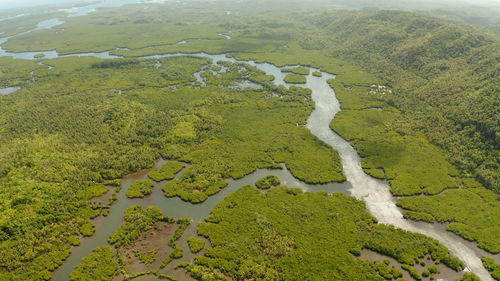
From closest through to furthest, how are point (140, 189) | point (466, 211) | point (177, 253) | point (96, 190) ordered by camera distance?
point (177, 253) → point (466, 211) → point (96, 190) → point (140, 189)

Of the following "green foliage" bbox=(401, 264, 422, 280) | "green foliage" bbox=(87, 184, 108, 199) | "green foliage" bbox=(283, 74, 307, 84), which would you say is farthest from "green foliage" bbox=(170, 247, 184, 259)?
"green foliage" bbox=(283, 74, 307, 84)

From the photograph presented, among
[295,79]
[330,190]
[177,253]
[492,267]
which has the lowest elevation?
[177,253]

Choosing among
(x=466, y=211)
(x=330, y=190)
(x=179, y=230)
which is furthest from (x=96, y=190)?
(x=466, y=211)

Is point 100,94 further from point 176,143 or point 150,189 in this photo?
point 150,189

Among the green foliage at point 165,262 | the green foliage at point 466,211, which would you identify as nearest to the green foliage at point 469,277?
the green foliage at point 466,211

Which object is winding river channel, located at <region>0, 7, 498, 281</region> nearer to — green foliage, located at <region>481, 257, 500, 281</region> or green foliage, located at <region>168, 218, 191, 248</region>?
green foliage, located at <region>481, 257, 500, 281</region>

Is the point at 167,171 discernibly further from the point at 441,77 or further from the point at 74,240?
the point at 441,77
